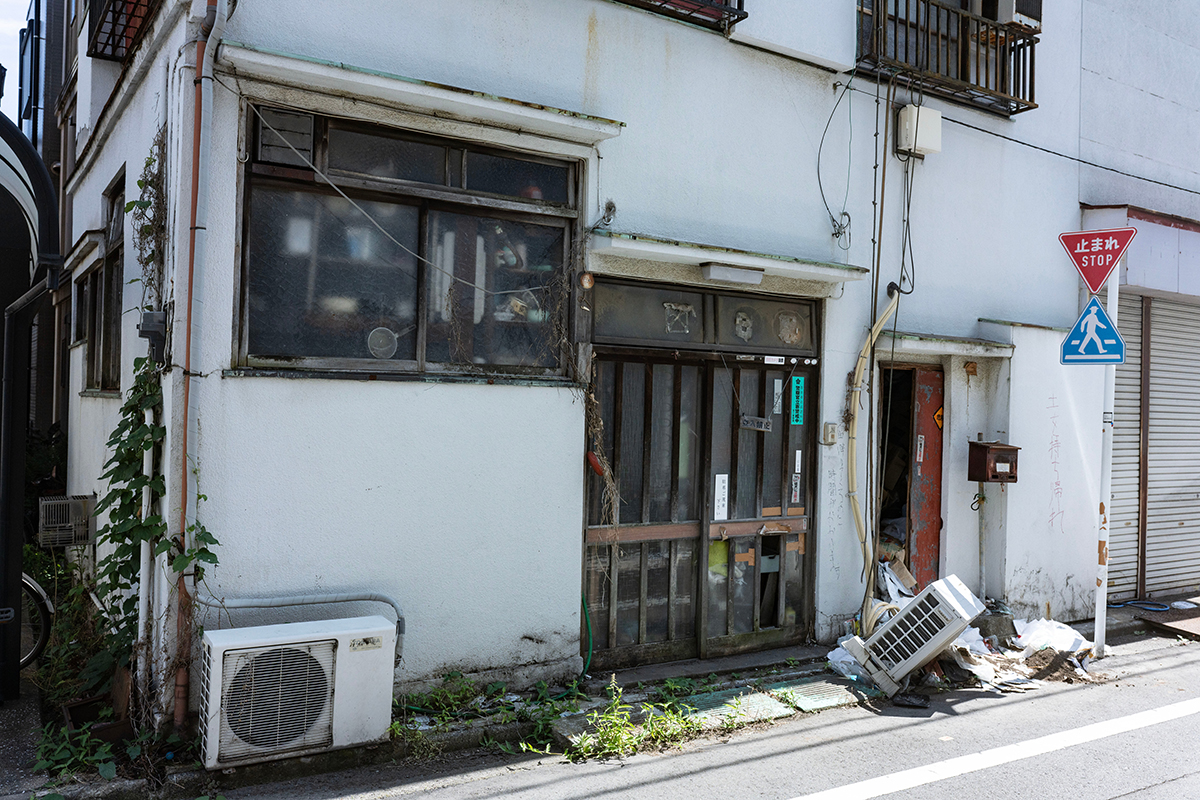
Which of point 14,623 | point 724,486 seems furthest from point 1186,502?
point 14,623

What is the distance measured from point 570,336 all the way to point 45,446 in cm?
761

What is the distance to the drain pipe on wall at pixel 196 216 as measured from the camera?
199 inches

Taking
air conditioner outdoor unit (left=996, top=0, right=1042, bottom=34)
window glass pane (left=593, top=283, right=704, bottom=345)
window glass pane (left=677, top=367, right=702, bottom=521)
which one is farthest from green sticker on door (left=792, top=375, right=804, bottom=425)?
air conditioner outdoor unit (left=996, top=0, right=1042, bottom=34)

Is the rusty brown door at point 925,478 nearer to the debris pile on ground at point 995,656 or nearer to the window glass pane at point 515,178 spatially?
the debris pile on ground at point 995,656

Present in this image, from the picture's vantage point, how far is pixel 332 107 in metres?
5.48

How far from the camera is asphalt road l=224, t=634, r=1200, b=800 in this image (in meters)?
4.99

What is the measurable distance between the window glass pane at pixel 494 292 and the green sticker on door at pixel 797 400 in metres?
2.58

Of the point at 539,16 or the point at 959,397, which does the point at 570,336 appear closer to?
the point at 539,16

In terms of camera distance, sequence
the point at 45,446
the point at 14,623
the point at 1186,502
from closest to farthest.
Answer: the point at 14,623 < the point at 45,446 < the point at 1186,502

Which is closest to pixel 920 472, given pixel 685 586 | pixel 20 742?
pixel 685 586

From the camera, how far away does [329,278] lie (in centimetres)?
562

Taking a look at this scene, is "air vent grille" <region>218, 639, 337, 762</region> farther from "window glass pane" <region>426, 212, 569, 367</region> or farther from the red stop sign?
the red stop sign

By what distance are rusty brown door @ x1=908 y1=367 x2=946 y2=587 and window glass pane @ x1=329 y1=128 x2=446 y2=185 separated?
5.57m

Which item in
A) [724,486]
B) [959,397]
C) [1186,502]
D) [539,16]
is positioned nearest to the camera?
[539,16]
